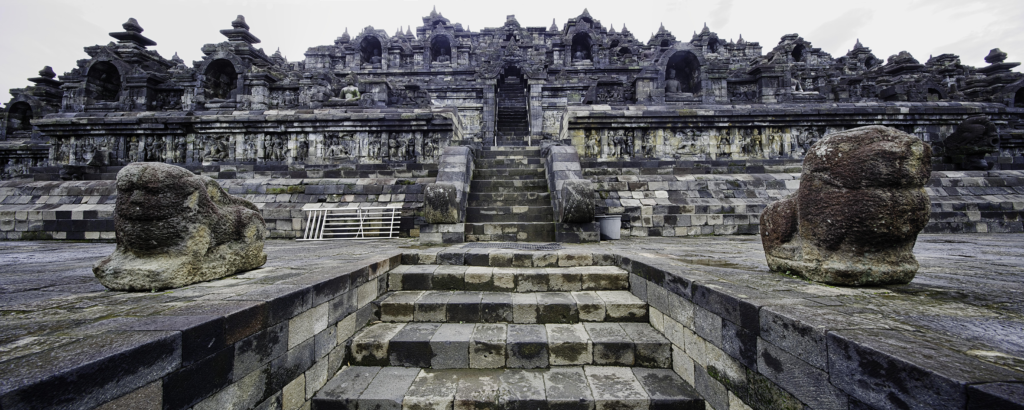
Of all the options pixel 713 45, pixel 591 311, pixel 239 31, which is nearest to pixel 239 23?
pixel 239 31

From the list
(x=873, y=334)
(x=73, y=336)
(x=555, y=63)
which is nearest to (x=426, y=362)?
(x=73, y=336)

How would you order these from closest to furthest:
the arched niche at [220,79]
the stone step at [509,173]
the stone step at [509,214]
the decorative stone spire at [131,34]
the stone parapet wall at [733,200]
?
the stone step at [509,214]
the stone parapet wall at [733,200]
the stone step at [509,173]
the arched niche at [220,79]
the decorative stone spire at [131,34]

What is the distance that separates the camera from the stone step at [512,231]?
6938 mm

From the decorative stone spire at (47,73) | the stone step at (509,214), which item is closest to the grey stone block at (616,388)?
the stone step at (509,214)

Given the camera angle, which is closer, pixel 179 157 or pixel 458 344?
pixel 458 344

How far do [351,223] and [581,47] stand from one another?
2661cm

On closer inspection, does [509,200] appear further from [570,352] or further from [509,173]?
[570,352]

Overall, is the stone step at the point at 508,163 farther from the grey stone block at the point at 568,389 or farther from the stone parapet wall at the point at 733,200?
the grey stone block at the point at 568,389

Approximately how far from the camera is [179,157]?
11047 mm

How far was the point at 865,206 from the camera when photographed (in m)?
2.63

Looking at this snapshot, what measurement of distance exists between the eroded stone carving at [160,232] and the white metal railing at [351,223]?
193 inches

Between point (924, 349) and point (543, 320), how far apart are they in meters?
2.63

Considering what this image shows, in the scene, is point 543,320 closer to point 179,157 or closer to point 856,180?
point 856,180

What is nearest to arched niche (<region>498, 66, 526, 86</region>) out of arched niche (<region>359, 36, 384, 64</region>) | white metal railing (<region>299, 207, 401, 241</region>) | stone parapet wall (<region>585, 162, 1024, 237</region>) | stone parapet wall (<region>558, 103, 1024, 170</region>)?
stone parapet wall (<region>558, 103, 1024, 170</region>)
